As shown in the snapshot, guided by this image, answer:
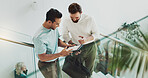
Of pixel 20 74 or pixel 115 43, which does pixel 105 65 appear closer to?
pixel 115 43

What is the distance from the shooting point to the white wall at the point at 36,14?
2.43 meters

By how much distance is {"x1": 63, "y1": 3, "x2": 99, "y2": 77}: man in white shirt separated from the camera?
63.7 inches

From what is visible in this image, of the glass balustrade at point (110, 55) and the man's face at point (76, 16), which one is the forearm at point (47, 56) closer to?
the glass balustrade at point (110, 55)

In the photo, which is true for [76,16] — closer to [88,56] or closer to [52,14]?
[52,14]

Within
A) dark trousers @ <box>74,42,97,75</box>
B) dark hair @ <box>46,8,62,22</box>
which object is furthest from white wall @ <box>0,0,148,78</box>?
dark hair @ <box>46,8,62,22</box>

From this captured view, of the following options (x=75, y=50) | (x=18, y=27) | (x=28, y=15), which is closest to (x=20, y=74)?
(x=18, y=27)

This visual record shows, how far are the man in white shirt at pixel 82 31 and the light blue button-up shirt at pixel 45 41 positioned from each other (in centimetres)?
25

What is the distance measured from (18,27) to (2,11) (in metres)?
0.38

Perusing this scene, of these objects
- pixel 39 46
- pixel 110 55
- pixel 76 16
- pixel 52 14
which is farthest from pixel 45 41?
pixel 110 55

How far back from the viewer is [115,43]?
1671 millimetres

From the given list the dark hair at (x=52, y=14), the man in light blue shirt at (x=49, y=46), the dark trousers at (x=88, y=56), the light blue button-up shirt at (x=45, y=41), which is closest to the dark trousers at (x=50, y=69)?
the man in light blue shirt at (x=49, y=46)

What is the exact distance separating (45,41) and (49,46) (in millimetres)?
98

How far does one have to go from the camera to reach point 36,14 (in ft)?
9.23

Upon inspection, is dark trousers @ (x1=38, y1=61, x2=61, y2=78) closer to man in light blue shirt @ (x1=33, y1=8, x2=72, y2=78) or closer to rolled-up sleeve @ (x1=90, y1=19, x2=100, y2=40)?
man in light blue shirt @ (x1=33, y1=8, x2=72, y2=78)
